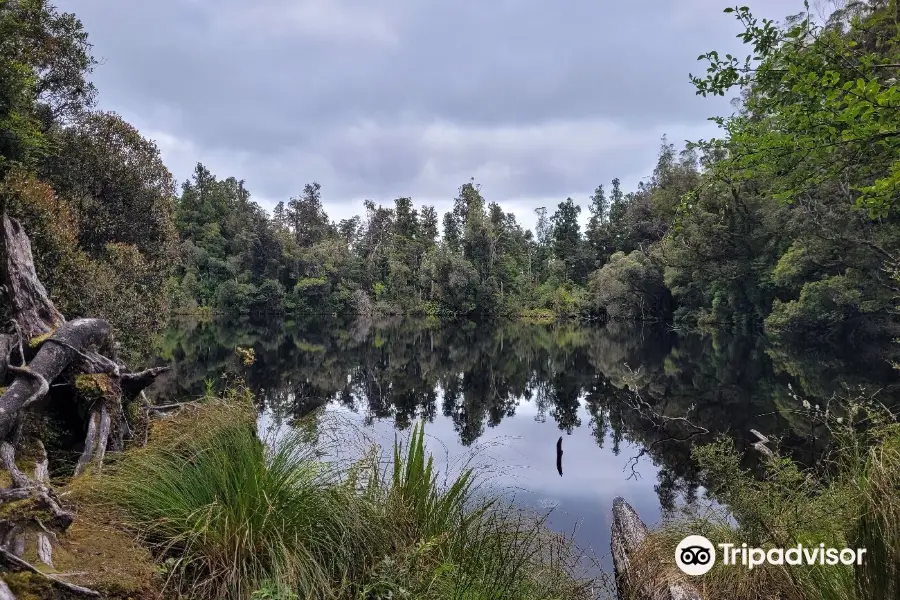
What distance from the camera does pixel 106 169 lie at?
12.1 meters

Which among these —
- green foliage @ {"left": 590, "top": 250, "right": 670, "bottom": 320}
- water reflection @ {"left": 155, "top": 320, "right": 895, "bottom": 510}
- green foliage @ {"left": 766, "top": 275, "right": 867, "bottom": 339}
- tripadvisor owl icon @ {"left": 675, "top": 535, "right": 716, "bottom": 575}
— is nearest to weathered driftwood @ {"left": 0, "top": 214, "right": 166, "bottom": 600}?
water reflection @ {"left": 155, "top": 320, "right": 895, "bottom": 510}

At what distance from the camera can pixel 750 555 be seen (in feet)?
10.7

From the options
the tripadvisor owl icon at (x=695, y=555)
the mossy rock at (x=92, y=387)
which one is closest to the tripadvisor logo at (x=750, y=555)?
the tripadvisor owl icon at (x=695, y=555)

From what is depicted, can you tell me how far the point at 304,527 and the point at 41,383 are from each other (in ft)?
7.84

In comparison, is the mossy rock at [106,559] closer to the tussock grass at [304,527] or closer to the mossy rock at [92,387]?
the tussock grass at [304,527]

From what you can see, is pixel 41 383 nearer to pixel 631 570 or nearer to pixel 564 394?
pixel 631 570

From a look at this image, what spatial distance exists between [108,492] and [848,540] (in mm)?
3714

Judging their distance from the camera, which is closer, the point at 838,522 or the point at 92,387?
the point at 838,522

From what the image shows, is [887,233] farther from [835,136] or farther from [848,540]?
[848,540]


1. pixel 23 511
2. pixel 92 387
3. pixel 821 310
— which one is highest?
pixel 821 310

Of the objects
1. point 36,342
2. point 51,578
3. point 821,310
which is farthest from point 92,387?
point 821,310

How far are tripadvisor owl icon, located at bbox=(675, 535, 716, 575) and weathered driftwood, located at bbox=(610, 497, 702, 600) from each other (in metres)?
0.20

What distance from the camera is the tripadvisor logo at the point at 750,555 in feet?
7.86

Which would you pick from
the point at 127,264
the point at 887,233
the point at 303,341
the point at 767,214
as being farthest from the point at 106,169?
the point at 767,214
